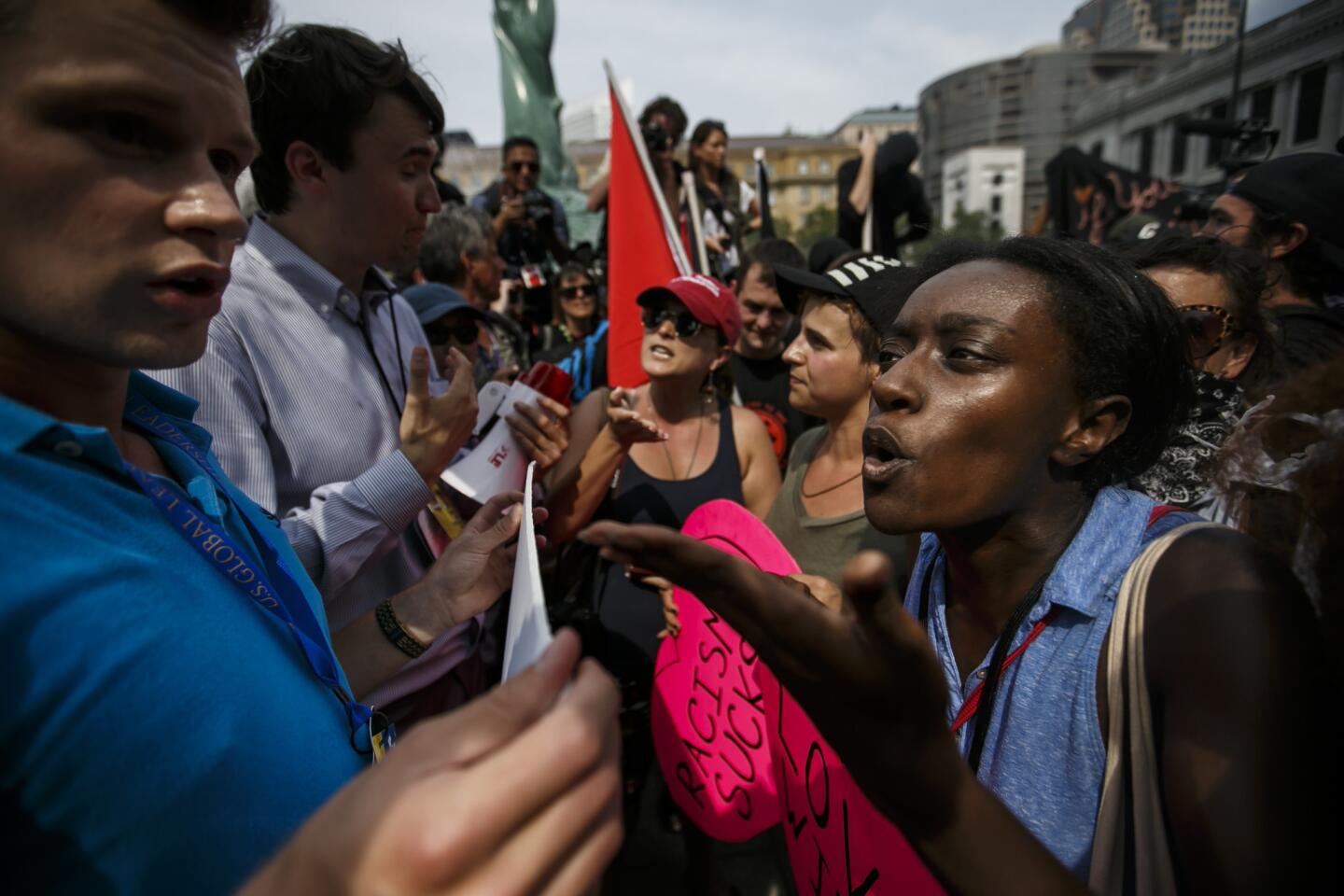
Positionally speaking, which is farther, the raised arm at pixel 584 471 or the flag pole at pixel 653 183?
the flag pole at pixel 653 183

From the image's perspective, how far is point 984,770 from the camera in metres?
1.26

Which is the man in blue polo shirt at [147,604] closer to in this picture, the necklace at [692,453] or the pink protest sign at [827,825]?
the pink protest sign at [827,825]

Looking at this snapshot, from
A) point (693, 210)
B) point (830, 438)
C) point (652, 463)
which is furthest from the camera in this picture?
A: point (693, 210)

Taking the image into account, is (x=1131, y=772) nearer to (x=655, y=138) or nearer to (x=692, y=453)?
(x=692, y=453)

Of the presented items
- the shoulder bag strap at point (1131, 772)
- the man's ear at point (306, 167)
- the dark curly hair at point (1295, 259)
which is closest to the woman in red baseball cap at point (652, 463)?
the man's ear at point (306, 167)

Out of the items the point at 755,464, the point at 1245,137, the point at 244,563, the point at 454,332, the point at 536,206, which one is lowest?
the point at 755,464

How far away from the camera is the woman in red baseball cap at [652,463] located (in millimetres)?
2496

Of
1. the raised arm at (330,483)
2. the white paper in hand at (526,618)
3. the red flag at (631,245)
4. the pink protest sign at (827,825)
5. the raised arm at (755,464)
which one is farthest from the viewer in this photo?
the red flag at (631,245)

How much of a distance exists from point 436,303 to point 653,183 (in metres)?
1.26

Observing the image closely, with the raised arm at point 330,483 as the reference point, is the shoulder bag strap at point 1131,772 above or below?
below

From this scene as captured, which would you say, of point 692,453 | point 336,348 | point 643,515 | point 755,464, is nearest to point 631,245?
point 692,453

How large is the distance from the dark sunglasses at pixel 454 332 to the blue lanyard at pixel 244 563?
7.21 ft

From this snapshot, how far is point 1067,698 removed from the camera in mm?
1162

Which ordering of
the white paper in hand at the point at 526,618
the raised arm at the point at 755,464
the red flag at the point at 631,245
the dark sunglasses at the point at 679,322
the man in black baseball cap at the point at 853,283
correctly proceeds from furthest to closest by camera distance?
the red flag at the point at 631,245 → the dark sunglasses at the point at 679,322 → the raised arm at the point at 755,464 → the man in black baseball cap at the point at 853,283 → the white paper in hand at the point at 526,618
